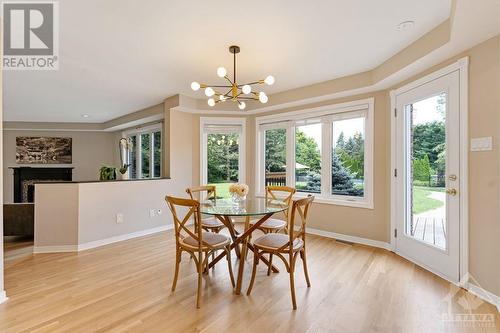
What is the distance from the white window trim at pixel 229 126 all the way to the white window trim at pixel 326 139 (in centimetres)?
27

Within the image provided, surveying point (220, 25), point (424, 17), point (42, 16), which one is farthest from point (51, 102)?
point (424, 17)

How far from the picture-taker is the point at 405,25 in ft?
7.66

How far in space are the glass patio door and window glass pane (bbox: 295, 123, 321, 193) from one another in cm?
130

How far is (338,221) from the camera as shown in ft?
13.2

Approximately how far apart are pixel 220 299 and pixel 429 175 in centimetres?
259

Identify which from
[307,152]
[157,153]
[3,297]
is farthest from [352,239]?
[157,153]

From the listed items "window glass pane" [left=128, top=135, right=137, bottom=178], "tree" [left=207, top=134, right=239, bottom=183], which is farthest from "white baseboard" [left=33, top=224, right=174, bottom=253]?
"window glass pane" [left=128, top=135, right=137, bottom=178]

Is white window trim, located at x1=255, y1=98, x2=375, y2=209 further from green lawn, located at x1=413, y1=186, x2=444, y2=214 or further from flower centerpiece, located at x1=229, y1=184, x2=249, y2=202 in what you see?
flower centerpiece, located at x1=229, y1=184, x2=249, y2=202

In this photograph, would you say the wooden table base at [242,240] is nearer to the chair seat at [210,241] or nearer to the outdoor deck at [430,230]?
the chair seat at [210,241]

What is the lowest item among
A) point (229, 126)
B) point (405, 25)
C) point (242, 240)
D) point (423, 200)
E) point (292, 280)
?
point (292, 280)

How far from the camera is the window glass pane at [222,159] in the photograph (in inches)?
202

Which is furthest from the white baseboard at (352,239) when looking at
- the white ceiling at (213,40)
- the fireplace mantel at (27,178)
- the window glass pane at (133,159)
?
the fireplace mantel at (27,178)

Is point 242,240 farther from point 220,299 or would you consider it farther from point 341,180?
point 341,180

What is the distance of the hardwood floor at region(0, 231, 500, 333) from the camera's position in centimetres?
188
